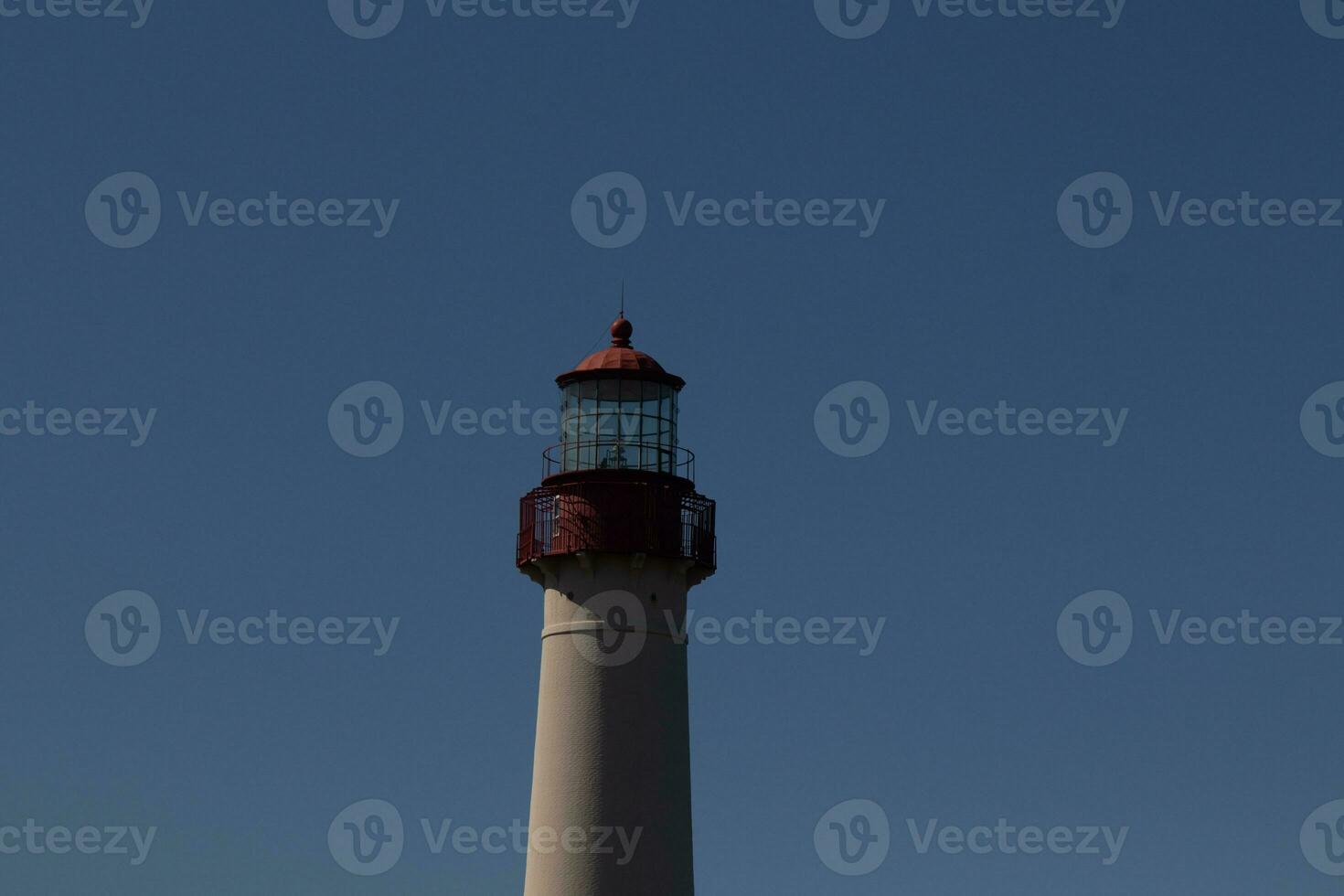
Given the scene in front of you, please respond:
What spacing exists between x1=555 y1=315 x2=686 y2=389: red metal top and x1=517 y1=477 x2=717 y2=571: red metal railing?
2270 millimetres

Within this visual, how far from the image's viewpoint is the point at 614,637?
5288 centimetres

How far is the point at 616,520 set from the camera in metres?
53.3

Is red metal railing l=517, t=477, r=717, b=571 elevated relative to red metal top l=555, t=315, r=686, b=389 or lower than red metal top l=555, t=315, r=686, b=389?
lower

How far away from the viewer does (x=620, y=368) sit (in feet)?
179

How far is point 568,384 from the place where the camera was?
5519cm

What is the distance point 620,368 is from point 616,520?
342 cm

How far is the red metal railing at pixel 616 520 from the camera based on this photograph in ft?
175

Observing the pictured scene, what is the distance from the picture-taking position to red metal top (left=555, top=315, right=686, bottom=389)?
5469cm

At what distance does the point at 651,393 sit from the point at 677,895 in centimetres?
1046

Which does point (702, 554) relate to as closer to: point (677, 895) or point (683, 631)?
point (683, 631)

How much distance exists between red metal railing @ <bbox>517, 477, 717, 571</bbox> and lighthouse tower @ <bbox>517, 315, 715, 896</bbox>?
0.09 feet

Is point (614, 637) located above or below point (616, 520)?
below

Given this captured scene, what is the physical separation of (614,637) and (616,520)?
241 cm

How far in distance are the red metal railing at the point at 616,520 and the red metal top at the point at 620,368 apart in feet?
7.45
